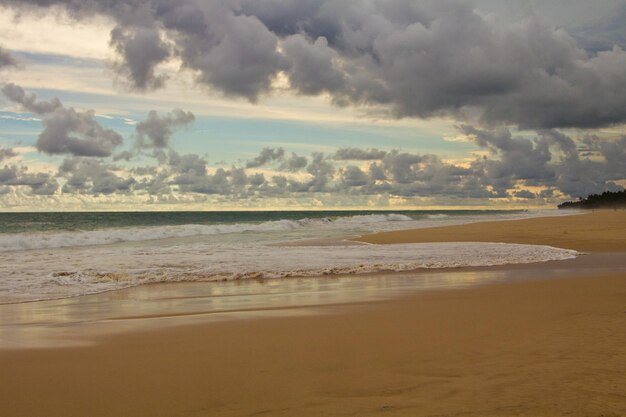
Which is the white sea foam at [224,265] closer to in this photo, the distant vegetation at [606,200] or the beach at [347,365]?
the beach at [347,365]

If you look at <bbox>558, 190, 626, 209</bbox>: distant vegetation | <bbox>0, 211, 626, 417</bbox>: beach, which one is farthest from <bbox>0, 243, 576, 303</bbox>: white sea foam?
<bbox>558, 190, 626, 209</bbox>: distant vegetation

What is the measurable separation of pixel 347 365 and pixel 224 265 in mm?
12944

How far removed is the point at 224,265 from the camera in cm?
1884

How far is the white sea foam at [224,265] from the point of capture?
14828 millimetres

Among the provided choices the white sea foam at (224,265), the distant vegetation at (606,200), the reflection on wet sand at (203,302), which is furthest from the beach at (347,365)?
the distant vegetation at (606,200)

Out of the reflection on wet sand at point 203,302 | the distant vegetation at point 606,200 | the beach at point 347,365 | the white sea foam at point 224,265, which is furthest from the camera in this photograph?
the distant vegetation at point 606,200

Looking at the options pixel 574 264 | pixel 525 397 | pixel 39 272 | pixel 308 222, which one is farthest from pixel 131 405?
pixel 308 222

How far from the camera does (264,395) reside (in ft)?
17.6

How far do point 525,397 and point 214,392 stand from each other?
2945 millimetres

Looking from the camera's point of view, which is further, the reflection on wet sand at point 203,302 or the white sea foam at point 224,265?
the white sea foam at point 224,265

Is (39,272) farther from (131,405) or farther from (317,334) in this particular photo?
(131,405)

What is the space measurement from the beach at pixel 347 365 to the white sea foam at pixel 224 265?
5956 mm

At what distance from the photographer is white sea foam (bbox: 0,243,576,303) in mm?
14828

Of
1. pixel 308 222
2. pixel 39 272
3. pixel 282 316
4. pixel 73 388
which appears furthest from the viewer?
pixel 308 222
